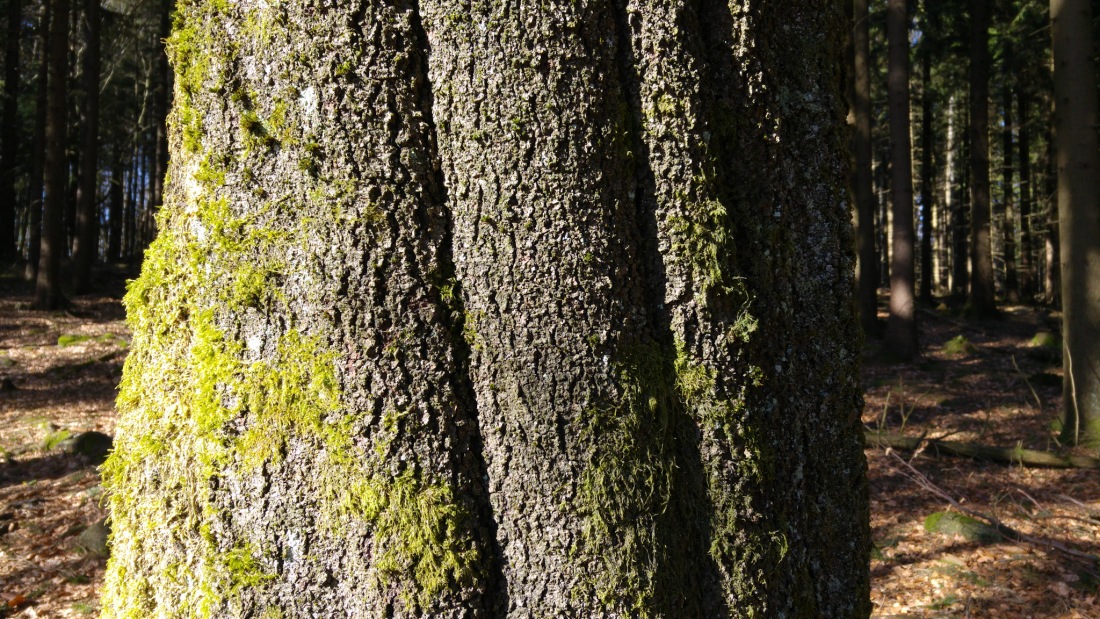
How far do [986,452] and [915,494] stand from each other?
127 cm

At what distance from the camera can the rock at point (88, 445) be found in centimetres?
743

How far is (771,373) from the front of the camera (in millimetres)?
1631

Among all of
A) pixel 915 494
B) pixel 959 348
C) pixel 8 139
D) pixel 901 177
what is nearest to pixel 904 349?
pixel 959 348

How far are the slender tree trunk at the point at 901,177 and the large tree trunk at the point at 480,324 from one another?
39.3ft

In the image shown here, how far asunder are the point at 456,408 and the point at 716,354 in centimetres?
58

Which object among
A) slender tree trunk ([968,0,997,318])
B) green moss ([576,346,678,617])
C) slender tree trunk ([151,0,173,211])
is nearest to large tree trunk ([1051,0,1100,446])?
green moss ([576,346,678,617])

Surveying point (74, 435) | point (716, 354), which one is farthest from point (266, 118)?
point (74, 435)

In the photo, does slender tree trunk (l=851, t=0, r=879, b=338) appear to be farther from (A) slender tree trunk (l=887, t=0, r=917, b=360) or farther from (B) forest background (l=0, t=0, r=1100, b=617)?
(A) slender tree trunk (l=887, t=0, r=917, b=360)

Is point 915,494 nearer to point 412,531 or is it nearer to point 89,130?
point 412,531

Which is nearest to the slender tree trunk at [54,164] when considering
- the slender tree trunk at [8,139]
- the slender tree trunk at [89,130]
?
the slender tree trunk at [89,130]

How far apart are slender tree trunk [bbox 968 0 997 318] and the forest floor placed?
19.9ft

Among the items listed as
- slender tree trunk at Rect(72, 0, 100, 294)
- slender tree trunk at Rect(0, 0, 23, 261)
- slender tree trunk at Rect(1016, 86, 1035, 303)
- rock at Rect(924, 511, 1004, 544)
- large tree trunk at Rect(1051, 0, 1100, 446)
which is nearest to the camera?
rock at Rect(924, 511, 1004, 544)

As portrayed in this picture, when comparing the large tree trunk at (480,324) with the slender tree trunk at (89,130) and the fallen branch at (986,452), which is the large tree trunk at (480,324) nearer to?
the fallen branch at (986,452)

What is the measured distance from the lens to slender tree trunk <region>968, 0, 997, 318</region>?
57.2 ft
